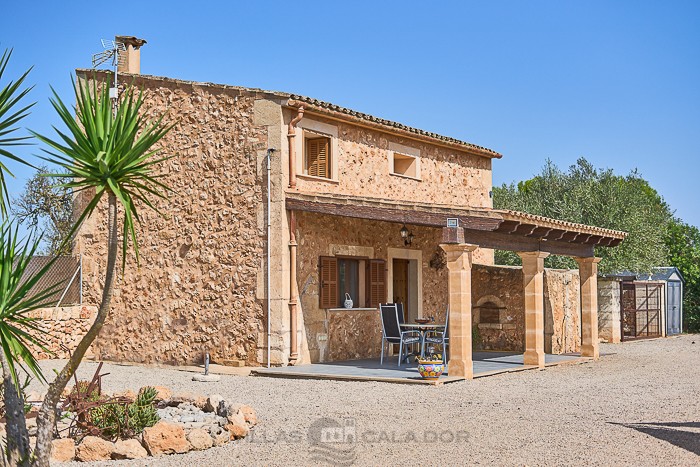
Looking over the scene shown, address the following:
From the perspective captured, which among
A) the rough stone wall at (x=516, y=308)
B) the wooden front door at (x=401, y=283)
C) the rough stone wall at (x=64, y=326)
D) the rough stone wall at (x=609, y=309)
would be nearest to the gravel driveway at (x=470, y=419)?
the rough stone wall at (x=64, y=326)

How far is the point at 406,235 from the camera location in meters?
14.3

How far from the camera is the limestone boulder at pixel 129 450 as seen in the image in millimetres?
6305

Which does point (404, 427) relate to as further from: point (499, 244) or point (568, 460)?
point (499, 244)

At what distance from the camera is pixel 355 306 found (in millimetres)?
13969

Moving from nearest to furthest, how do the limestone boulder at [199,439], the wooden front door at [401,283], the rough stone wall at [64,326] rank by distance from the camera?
the limestone boulder at [199,439]
the rough stone wall at [64,326]
the wooden front door at [401,283]

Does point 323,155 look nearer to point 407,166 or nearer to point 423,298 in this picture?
point 407,166

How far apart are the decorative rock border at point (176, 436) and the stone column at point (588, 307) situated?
341 inches

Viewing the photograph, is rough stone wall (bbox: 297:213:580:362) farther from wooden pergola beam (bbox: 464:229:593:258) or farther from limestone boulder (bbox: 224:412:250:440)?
limestone boulder (bbox: 224:412:250:440)

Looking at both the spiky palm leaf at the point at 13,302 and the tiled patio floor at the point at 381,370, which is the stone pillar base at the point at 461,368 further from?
the spiky palm leaf at the point at 13,302

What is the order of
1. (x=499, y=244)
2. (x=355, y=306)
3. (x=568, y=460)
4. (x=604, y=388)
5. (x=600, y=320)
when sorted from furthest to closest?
(x=600, y=320), (x=355, y=306), (x=499, y=244), (x=604, y=388), (x=568, y=460)

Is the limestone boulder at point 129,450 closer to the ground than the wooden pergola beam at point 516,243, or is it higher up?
A: closer to the ground

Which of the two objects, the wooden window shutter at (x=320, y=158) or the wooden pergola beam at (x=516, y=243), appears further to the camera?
the wooden window shutter at (x=320, y=158)

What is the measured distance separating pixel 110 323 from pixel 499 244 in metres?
6.74

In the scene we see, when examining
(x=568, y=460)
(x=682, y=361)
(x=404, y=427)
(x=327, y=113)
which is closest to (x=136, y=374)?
(x=327, y=113)
